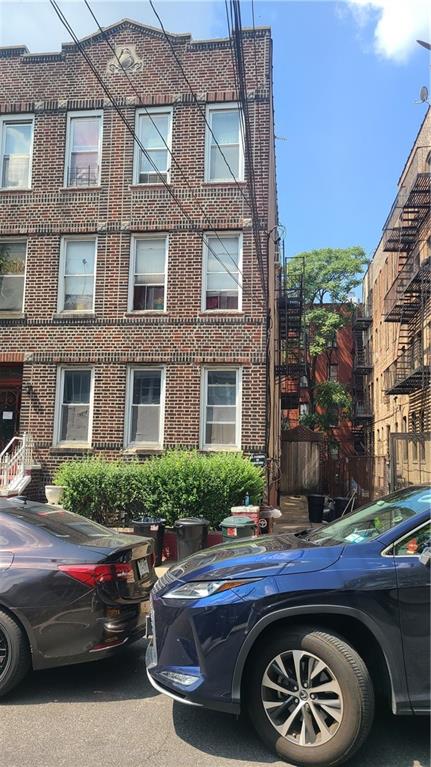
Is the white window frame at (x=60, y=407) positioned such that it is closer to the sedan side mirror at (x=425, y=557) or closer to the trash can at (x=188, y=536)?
the trash can at (x=188, y=536)

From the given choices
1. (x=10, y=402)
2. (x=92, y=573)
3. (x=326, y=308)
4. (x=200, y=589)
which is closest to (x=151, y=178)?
(x=10, y=402)

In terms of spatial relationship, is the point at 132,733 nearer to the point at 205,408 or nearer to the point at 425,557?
the point at 425,557

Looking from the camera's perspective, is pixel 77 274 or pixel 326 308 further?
pixel 326 308

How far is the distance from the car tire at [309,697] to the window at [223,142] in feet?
36.9

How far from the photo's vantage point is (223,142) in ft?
42.0

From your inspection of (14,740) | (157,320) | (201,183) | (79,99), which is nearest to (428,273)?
(201,183)

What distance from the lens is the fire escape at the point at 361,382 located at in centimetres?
3372

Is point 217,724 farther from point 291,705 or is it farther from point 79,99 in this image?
point 79,99

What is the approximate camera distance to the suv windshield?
12.3 feet

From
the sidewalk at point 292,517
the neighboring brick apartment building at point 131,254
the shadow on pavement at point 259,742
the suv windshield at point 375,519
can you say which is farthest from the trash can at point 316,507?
the shadow on pavement at point 259,742

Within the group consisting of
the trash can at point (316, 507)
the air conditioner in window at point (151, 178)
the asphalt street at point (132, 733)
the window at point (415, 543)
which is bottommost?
the asphalt street at point (132, 733)

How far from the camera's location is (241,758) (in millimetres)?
3215

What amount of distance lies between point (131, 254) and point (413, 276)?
1035cm

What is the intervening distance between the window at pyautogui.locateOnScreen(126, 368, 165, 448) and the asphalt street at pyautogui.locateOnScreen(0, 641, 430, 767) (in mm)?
7946
